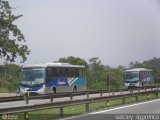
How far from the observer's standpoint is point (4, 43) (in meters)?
26.2

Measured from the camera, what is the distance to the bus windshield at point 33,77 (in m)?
41.4

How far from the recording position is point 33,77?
41594 mm

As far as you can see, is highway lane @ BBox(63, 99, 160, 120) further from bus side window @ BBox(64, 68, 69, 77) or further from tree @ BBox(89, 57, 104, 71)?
tree @ BBox(89, 57, 104, 71)

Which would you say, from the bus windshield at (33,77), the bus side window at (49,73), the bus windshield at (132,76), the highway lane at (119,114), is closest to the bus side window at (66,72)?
the bus side window at (49,73)

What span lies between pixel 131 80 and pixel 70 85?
909 inches

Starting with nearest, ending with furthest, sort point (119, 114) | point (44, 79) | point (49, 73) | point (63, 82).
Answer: point (119, 114), point (44, 79), point (49, 73), point (63, 82)

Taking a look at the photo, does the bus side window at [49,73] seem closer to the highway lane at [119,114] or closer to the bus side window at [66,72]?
the bus side window at [66,72]

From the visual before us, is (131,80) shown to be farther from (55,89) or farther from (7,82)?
(55,89)

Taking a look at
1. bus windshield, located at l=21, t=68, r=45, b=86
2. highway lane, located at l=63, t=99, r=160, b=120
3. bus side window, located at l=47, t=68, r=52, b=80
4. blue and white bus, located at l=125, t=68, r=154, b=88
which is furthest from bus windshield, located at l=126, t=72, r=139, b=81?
highway lane, located at l=63, t=99, r=160, b=120

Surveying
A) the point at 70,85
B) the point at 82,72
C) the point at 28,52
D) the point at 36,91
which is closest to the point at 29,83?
the point at 36,91

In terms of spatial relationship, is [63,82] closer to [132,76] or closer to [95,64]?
[132,76]

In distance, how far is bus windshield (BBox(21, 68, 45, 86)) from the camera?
41375 mm

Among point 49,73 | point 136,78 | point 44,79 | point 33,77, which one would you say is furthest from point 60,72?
point 136,78

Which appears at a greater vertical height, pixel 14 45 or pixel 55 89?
pixel 14 45
